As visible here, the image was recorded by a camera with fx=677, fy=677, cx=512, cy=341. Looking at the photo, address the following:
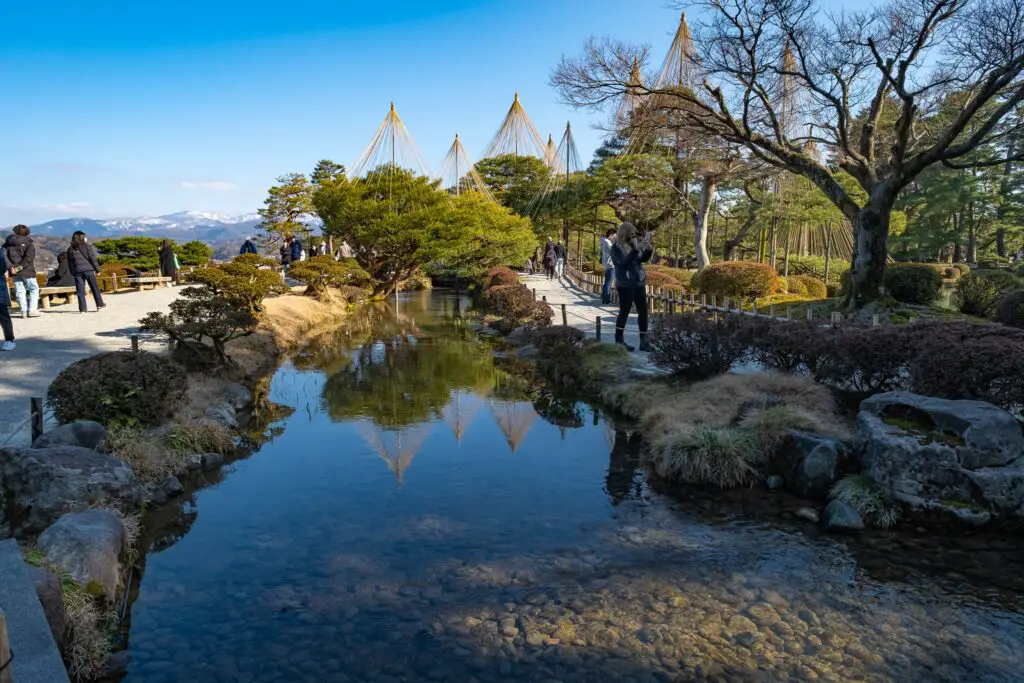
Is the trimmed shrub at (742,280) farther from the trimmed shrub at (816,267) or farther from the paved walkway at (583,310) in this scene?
the trimmed shrub at (816,267)

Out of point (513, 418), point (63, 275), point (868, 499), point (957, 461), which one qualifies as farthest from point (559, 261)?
point (957, 461)

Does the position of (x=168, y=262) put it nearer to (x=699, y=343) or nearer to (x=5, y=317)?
(x=5, y=317)

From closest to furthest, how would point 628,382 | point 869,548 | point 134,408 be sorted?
1. point 869,548
2. point 134,408
3. point 628,382

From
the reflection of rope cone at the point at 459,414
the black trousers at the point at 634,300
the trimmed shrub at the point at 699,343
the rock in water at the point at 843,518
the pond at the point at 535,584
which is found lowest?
the pond at the point at 535,584

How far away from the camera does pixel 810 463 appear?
6.63m

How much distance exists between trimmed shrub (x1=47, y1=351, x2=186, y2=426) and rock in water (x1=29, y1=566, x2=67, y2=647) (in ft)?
13.1

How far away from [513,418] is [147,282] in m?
20.5

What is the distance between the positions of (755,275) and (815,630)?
18.0 meters

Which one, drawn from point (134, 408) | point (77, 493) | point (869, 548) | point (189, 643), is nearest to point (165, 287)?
point (134, 408)

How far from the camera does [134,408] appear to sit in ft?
25.5

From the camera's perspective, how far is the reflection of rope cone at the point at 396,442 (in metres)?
7.98

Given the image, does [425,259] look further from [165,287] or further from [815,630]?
[815,630]

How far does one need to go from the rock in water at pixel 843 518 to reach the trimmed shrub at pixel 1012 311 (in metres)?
9.34

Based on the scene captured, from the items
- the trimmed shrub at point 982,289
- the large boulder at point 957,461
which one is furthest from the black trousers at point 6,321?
the trimmed shrub at point 982,289
